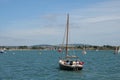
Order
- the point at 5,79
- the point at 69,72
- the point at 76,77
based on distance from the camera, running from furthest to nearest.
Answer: the point at 69,72, the point at 76,77, the point at 5,79

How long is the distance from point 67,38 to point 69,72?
34.5ft

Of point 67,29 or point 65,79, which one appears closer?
point 65,79

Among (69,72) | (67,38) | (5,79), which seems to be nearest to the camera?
(5,79)

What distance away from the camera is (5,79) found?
6694cm

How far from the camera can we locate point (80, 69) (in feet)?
277

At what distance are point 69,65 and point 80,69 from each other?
3.17 metres

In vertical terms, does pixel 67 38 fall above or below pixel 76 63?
above

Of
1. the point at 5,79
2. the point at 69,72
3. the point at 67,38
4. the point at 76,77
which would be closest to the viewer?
the point at 5,79

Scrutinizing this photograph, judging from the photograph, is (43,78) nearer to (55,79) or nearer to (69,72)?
(55,79)

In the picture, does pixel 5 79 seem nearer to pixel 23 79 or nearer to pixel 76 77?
pixel 23 79

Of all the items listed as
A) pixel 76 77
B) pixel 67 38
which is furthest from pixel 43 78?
pixel 67 38

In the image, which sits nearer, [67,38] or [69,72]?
[69,72]

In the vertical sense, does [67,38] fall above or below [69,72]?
above

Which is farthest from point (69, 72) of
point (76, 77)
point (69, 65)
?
point (76, 77)
